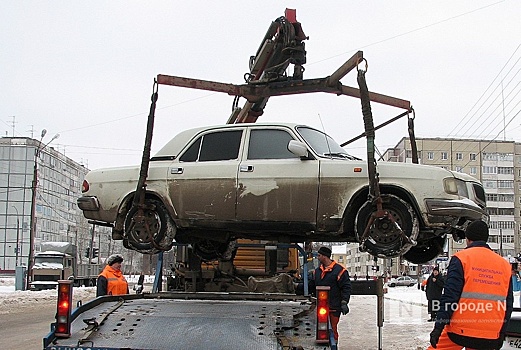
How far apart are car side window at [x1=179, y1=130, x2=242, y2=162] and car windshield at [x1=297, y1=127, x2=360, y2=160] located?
72 centimetres

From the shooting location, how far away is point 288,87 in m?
7.63

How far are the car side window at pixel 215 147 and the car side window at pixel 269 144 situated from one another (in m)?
0.17

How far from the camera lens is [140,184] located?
6605 mm

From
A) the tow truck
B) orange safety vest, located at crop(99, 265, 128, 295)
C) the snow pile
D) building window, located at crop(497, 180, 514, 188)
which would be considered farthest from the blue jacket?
building window, located at crop(497, 180, 514, 188)

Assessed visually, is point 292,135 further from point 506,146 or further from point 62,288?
point 506,146

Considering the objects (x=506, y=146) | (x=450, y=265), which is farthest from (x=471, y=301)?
(x=506, y=146)

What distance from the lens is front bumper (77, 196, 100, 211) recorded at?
706 centimetres

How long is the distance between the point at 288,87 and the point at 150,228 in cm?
242

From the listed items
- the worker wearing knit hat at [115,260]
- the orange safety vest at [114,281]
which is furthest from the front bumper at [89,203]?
the worker wearing knit hat at [115,260]

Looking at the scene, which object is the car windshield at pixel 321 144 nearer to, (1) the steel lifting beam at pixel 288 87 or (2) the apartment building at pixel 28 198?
(1) the steel lifting beam at pixel 288 87

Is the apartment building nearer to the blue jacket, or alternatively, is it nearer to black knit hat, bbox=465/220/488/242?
the blue jacket

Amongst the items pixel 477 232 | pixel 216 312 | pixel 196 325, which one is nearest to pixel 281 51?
pixel 216 312

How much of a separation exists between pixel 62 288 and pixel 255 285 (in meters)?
3.67

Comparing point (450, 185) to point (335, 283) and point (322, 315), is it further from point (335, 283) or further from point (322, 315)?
point (322, 315)
